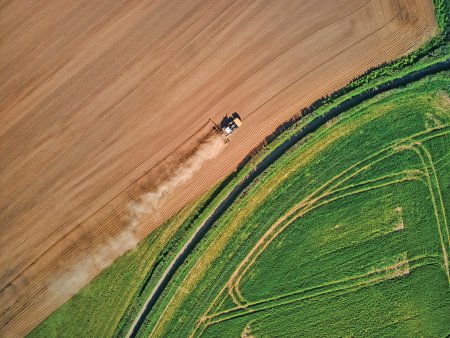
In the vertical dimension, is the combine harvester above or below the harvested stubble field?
above

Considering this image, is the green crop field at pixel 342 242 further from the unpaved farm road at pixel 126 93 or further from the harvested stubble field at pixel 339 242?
the unpaved farm road at pixel 126 93

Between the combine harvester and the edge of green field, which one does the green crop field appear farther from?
the combine harvester

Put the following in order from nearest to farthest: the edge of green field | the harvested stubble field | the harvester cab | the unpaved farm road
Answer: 1. the unpaved farm road
2. the harvester cab
3. the edge of green field
4. the harvested stubble field

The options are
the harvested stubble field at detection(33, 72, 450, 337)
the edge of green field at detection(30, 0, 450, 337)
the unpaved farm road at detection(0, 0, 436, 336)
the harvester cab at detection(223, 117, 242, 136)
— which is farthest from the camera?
the harvested stubble field at detection(33, 72, 450, 337)

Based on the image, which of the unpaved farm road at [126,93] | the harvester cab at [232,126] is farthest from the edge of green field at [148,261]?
the harvester cab at [232,126]

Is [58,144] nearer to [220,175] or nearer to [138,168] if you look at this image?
[138,168]

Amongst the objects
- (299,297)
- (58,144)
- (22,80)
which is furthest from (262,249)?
(22,80)

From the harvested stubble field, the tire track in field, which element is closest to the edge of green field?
the harvested stubble field
